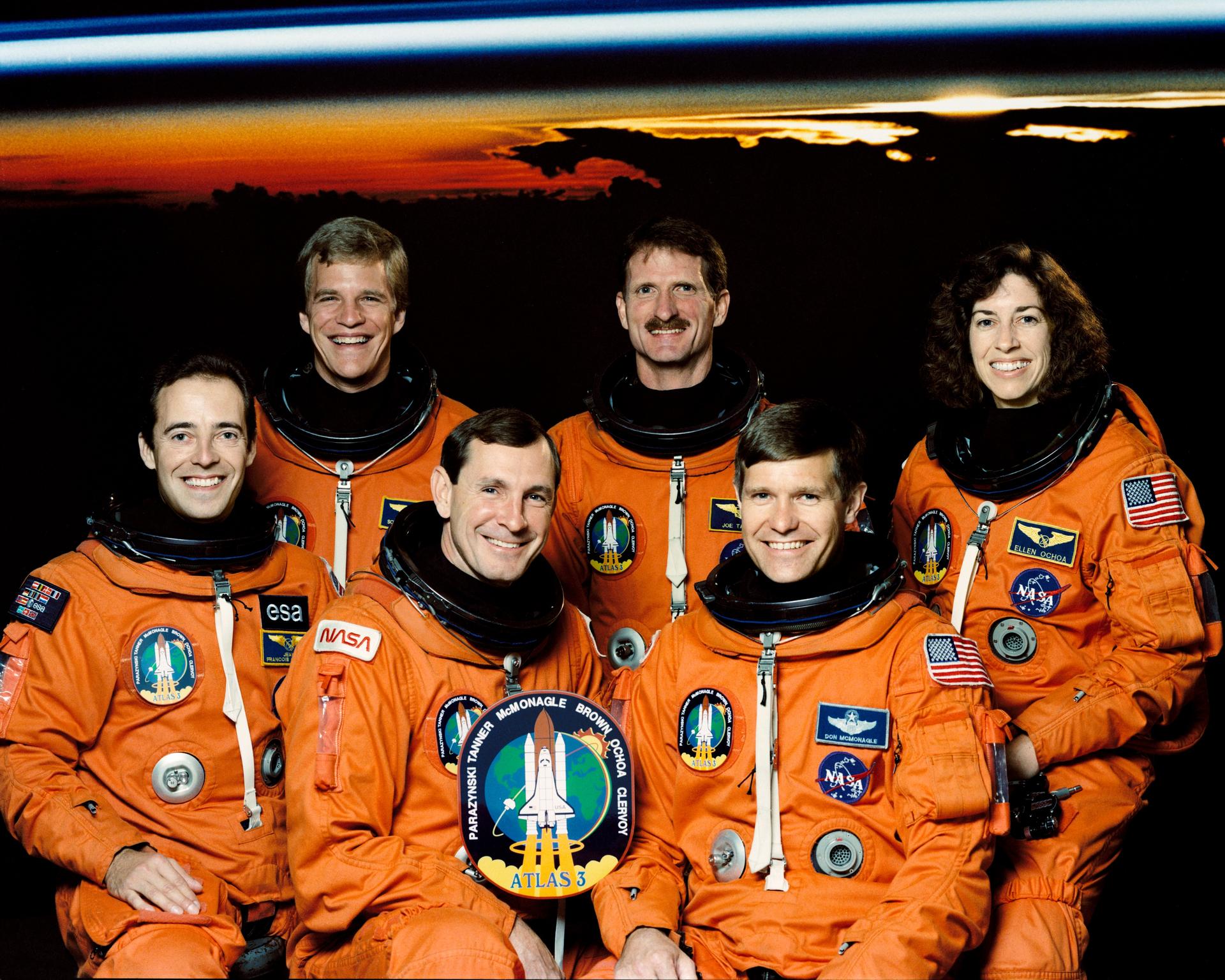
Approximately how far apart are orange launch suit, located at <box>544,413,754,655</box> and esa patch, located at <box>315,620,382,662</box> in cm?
94

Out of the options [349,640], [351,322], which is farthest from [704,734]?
[351,322]

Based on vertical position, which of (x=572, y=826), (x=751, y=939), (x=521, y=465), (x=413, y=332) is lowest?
(x=751, y=939)

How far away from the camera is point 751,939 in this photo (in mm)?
2598

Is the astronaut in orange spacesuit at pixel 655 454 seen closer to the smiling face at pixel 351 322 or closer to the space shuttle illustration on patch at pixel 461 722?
the smiling face at pixel 351 322

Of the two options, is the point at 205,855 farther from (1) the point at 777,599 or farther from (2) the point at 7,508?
(2) the point at 7,508

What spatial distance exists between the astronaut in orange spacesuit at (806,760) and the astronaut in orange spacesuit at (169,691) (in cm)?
81

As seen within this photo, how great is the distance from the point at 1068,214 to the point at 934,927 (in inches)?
121

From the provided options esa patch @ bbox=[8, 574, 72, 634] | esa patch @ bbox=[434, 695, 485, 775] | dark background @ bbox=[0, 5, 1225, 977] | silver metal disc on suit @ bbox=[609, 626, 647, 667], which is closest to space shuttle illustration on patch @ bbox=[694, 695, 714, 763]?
esa patch @ bbox=[434, 695, 485, 775]

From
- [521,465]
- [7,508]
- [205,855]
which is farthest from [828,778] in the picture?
[7,508]

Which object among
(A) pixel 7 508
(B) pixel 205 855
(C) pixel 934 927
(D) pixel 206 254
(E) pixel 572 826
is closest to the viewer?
(C) pixel 934 927

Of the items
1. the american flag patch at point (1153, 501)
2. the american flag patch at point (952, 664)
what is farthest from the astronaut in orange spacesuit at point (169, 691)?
the american flag patch at point (1153, 501)

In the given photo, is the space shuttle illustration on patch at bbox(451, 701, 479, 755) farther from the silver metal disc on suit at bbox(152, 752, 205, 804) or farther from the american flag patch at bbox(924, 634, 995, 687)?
the american flag patch at bbox(924, 634, 995, 687)

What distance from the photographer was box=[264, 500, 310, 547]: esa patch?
3.52 metres

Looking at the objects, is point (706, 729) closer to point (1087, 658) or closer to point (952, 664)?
point (952, 664)
